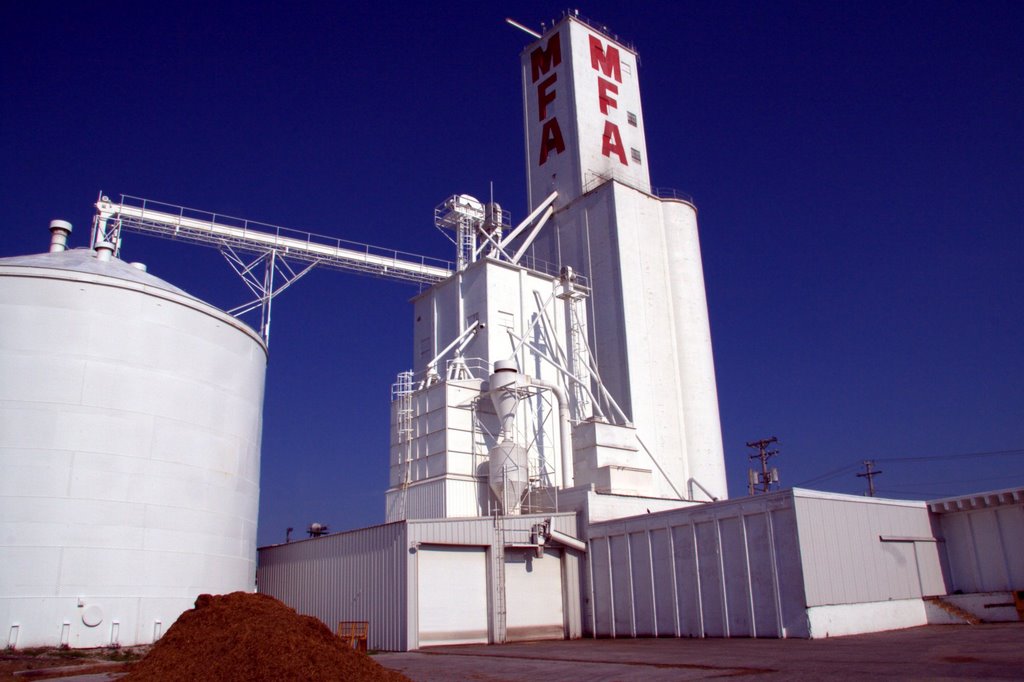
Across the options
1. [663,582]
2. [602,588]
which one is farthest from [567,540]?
[663,582]

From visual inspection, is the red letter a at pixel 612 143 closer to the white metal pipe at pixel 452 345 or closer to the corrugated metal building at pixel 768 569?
the white metal pipe at pixel 452 345

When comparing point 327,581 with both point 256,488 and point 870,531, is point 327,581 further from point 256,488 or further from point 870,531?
point 870,531

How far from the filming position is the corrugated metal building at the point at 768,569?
22.8 m

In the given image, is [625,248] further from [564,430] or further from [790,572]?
[790,572]

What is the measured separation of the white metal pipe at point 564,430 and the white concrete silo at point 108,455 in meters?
14.6

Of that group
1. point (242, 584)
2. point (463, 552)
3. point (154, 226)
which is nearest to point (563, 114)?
point (154, 226)

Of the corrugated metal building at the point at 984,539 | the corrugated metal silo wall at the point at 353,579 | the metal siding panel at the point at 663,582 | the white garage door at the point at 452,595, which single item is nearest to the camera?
the corrugated metal silo wall at the point at 353,579

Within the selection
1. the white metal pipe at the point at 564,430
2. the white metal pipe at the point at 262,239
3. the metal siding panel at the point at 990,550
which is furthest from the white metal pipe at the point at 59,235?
the metal siding panel at the point at 990,550

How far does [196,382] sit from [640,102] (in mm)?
37531

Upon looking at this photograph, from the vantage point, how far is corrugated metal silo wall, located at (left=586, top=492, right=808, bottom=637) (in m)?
22.9

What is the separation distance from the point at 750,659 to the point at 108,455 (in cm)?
1613

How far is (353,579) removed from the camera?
89.9ft

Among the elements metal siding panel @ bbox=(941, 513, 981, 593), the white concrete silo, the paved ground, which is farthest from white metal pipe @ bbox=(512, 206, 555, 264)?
the paved ground

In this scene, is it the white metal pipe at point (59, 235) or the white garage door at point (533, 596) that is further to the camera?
the white garage door at point (533, 596)
